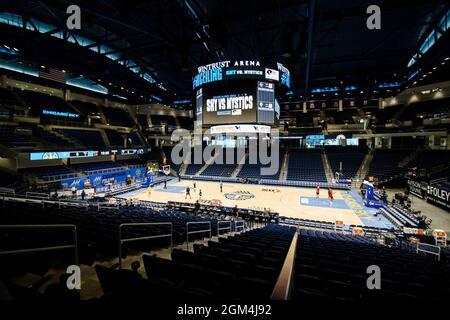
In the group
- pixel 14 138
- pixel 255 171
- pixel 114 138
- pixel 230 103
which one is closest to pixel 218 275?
pixel 230 103

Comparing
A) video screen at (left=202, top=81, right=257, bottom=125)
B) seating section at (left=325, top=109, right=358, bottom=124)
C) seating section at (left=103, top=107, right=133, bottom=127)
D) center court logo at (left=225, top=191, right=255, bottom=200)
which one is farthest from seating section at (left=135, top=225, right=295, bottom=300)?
seating section at (left=103, top=107, right=133, bottom=127)

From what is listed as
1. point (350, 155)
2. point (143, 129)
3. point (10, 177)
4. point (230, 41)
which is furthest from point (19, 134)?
point (350, 155)

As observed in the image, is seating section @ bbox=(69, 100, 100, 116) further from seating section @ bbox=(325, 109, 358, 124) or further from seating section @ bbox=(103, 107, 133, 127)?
seating section @ bbox=(325, 109, 358, 124)

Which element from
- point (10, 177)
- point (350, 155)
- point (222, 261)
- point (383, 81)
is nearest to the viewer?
point (222, 261)

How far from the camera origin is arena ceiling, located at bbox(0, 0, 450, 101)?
11.8 meters

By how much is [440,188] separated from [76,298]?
81.5 feet

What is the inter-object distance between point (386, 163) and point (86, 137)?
143 ft

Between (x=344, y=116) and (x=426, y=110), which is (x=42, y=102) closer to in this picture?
(x=344, y=116)

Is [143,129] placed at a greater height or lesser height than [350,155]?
greater

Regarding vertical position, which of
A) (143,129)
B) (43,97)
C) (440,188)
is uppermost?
(43,97)

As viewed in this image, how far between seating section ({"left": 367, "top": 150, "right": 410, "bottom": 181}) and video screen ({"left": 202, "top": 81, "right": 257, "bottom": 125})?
76.4 feet

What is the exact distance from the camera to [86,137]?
33.0 m

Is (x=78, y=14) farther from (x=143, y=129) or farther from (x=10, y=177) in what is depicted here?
(x=143, y=129)

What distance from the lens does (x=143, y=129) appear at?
45781 millimetres
